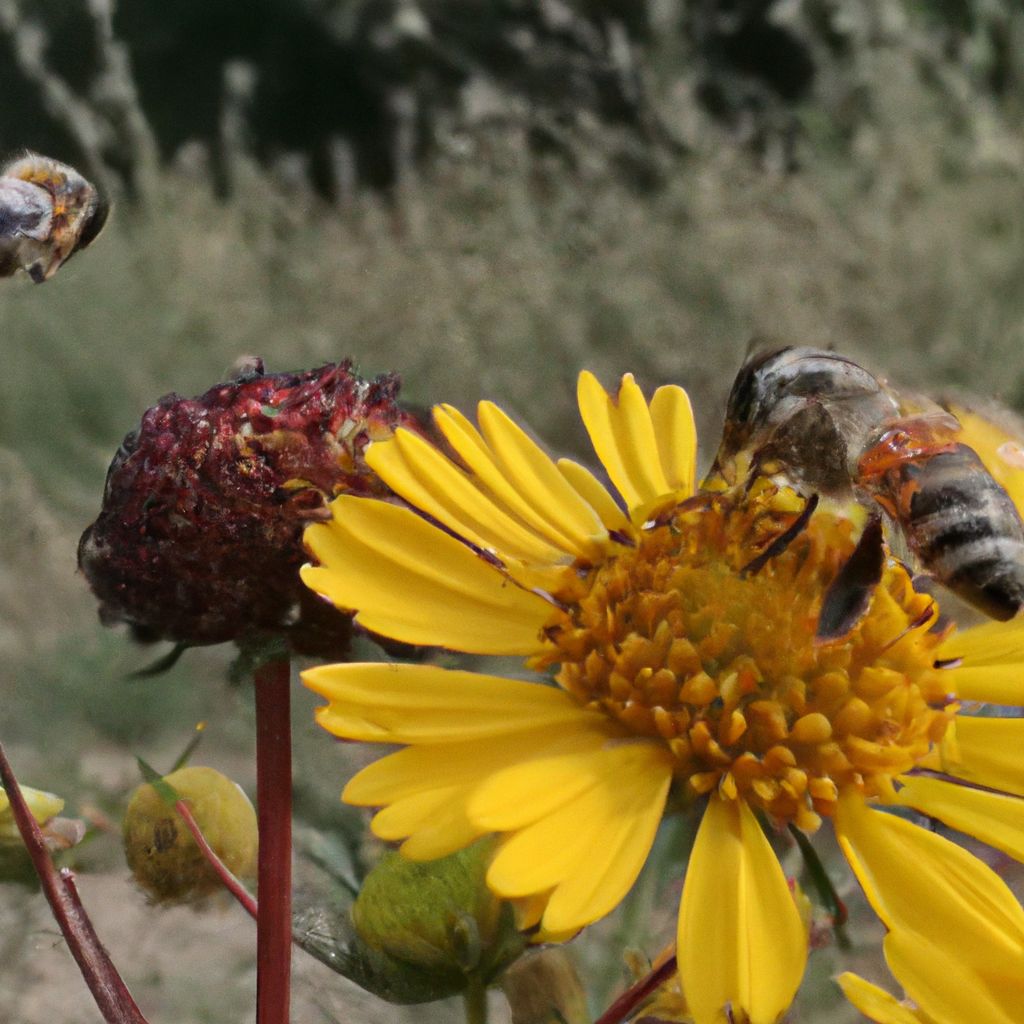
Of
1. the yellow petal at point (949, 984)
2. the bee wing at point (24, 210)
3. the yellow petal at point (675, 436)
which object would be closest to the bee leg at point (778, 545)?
the yellow petal at point (675, 436)

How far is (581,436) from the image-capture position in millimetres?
2859

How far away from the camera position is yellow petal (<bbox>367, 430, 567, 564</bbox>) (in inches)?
29.1

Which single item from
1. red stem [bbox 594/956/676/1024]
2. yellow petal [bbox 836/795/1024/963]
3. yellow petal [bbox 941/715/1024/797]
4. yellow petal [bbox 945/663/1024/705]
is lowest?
red stem [bbox 594/956/676/1024]

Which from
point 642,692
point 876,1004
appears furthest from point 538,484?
point 876,1004

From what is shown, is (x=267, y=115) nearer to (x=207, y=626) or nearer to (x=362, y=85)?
(x=362, y=85)

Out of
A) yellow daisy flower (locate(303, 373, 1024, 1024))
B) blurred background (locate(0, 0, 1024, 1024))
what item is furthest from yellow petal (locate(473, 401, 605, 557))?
blurred background (locate(0, 0, 1024, 1024))

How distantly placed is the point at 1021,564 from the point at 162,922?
2.77 ft

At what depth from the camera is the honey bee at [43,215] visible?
28.1 inches

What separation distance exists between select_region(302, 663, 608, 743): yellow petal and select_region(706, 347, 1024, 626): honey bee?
179mm

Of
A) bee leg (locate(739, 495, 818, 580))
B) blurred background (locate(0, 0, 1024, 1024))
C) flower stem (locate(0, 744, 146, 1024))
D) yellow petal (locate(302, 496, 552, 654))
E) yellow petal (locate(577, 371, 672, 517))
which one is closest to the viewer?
flower stem (locate(0, 744, 146, 1024))

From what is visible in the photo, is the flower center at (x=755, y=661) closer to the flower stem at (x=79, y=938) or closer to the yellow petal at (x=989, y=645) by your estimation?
the yellow petal at (x=989, y=645)

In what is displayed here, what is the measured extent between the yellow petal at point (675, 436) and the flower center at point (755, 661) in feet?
0.27

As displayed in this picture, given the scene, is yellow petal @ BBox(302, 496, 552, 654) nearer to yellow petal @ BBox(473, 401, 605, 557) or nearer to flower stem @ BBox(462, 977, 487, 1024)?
yellow petal @ BBox(473, 401, 605, 557)

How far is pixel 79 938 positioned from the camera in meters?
0.60
